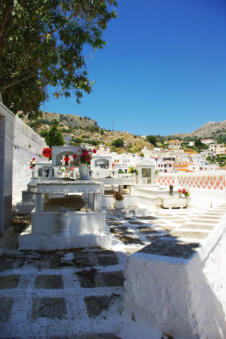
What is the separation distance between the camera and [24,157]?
56.3 ft

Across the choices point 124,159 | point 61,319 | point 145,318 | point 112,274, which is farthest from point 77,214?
point 124,159

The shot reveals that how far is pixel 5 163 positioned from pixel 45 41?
4388 mm

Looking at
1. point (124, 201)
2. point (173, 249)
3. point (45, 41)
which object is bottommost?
point (124, 201)

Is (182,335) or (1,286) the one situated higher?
(182,335)

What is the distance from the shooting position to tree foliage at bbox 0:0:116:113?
22.1 feet

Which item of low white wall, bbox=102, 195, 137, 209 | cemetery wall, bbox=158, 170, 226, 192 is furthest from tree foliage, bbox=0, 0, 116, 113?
cemetery wall, bbox=158, 170, 226, 192

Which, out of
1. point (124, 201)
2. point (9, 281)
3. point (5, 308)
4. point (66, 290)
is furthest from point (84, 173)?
point (124, 201)

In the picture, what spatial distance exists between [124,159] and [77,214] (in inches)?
831

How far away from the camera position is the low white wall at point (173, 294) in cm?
212

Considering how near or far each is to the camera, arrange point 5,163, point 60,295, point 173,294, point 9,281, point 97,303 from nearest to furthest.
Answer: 1. point 173,294
2. point 97,303
3. point 60,295
4. point 9,281
5. point 5,163

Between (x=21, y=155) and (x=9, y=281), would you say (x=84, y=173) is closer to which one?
(x=9, y=281)

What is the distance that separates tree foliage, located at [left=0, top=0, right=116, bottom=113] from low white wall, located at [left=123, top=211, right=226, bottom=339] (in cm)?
678

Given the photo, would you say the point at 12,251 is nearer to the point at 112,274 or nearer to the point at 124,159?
the point at 112,274

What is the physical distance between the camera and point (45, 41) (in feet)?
24.5
